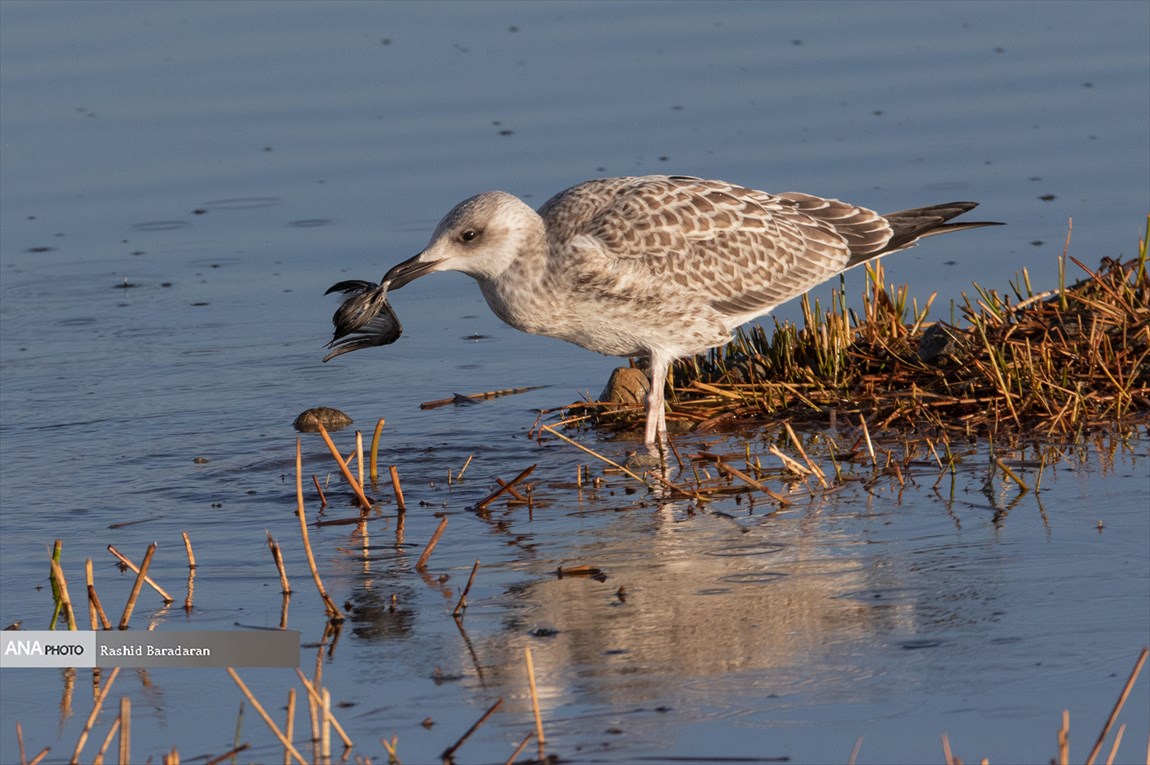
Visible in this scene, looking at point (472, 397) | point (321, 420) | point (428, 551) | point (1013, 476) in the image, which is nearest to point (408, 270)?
point (321, 420)

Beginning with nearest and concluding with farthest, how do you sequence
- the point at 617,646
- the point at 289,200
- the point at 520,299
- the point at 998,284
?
the point at 617,646
the point at 520,299
the point at 998,284
the point at 289,200

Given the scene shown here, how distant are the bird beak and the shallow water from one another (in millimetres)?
898

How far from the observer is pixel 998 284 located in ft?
36.3

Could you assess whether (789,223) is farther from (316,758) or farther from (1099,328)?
(316,758)

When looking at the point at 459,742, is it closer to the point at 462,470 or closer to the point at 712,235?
the point at 462,470

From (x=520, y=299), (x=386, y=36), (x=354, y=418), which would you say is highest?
(x=386, y=36)

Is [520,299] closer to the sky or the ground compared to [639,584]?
closer to the sky

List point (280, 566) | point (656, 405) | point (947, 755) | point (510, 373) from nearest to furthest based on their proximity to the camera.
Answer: point (947, 755) < point (280, 566) < point (656, 405) < point (510, 373)

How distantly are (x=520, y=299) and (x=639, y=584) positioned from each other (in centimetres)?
226

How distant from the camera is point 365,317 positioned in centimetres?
872

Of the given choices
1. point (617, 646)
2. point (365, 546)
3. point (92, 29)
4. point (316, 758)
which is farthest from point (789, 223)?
point (92, 29)

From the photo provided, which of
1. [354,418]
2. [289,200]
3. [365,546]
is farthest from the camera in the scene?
[289,200]

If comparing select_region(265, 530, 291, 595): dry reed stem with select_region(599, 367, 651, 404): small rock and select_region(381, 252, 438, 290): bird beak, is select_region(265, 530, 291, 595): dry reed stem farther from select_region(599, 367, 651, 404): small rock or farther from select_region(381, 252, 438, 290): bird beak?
select_region(599, 367, 651, 404): small rock

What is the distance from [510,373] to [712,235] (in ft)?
5.58
